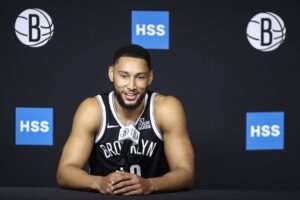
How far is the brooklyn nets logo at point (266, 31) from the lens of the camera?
2.85 m

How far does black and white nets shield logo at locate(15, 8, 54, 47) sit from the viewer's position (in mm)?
2816

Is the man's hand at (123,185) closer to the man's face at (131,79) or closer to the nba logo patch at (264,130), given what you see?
the man's face at (131,79)

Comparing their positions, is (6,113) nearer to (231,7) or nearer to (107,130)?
(107,130)

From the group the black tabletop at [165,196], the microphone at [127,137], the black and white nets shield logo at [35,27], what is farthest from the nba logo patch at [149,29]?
the black tabletop at [165,196]

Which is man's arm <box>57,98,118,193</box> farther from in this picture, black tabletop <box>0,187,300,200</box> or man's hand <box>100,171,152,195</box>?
black tabletop <box>0,187,300,200</box>

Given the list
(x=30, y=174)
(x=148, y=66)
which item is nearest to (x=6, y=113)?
(x=30, y=174)

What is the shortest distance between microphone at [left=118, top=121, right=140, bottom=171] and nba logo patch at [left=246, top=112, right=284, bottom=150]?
0.99 m

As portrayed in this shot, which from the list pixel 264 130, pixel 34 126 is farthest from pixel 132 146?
pixel 264 130

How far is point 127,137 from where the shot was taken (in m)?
1.94

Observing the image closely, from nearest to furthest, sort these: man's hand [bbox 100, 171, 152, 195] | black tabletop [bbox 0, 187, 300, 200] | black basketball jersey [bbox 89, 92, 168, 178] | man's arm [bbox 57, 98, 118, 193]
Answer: black tabletop [bbox 0, 187, 300, 200]
man's hand [bbox 100, 171, 152, 195]
man's arm [bbox 57, 98, 118, 193]
black basketball jersey [bbox 89, 92, 168, 178]

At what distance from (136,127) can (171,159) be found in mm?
176

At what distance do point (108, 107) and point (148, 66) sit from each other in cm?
Result: 23

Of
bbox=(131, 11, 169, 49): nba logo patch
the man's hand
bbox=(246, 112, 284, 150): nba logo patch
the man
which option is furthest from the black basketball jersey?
bbox=(246, 112, 284, 150): nba logo patch

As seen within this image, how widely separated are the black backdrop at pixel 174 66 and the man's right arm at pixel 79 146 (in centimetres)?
77
